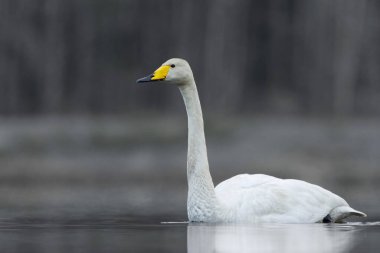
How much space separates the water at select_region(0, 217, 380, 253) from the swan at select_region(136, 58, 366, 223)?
0.62 feet

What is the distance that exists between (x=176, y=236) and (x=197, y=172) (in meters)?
Result: 1.63

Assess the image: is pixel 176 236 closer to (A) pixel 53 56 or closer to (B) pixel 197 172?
(B) pixel 197 172

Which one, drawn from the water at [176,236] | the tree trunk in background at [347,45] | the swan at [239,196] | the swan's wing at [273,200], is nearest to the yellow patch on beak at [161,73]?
the swan at [239,196]

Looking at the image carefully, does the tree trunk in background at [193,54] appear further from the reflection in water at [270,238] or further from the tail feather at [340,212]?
the reflection in water at [270,238]

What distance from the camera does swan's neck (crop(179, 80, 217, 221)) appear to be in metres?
12.6

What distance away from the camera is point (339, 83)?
136ft

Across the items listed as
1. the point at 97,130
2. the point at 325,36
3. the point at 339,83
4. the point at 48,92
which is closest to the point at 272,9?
the point at 325,36

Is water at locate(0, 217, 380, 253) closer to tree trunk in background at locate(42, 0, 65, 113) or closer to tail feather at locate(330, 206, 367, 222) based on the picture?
tail feather at locate(330, 206, 367, 222)

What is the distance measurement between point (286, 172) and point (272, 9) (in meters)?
24.8

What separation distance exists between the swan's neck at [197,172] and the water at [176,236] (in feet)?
0.52

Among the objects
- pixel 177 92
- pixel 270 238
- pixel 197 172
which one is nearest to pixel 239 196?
pixel 197 172

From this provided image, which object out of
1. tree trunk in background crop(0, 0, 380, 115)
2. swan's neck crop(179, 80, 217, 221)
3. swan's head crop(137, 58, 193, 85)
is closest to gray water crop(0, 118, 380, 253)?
swan's neck crop(179, 80, 217, 221)

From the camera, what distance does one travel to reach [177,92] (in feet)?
134

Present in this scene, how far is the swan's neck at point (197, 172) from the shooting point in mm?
12617
